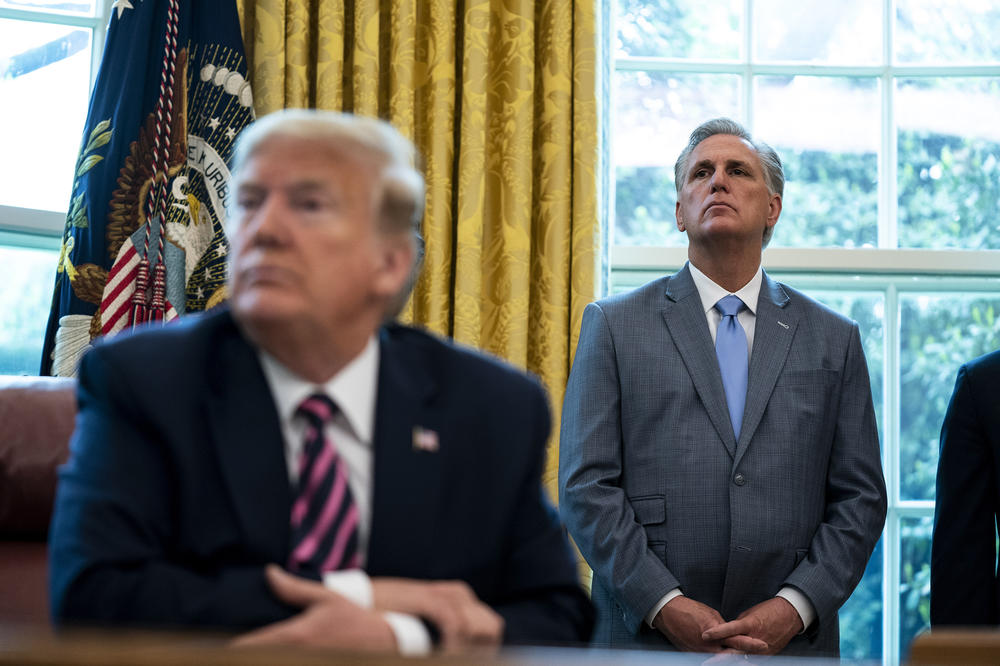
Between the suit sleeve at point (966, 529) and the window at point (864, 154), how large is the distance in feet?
3.22

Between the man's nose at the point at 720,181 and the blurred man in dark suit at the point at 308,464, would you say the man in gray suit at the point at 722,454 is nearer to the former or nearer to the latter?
the man's nose at the point at 720,181

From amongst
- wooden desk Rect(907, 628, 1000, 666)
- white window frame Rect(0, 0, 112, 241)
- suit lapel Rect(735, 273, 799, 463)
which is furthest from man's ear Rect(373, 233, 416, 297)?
white window frame Rect(0, 0, 112, 241)

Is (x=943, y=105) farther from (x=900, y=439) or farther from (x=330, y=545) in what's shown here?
(x=330, y=545)

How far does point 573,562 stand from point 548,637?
0.42 feet

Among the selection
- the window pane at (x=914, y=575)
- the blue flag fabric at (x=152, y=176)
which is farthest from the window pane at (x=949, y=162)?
the blue flag fabric at (x=152, y=176)

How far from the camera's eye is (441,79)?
307 centimetres

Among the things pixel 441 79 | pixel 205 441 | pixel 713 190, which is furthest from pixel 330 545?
pixel 441 79

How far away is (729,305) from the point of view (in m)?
2.55

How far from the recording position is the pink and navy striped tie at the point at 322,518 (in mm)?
1278

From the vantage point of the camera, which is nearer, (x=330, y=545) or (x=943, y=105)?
(x=330, y=545)

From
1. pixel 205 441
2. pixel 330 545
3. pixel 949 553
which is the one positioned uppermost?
pixel 205 441

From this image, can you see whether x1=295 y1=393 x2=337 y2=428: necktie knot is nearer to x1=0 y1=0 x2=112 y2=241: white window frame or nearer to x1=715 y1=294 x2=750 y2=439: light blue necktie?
x1=715 y1=294 x2=750 y2=439: light blue necktie

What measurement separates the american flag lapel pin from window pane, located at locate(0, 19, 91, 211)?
2.21 m

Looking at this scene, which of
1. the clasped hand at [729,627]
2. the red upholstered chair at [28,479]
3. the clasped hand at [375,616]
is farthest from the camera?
the clasped hand at [729,627]
